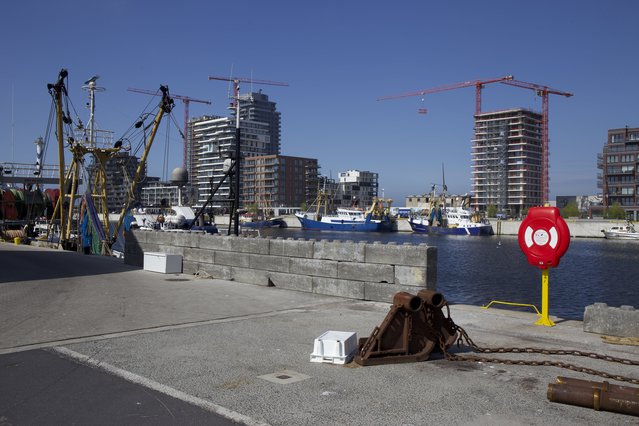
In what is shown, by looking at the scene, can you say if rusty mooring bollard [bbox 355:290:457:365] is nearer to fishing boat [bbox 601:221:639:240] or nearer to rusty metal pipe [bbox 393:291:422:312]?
rusty metal pipe [bbox 393:291:422:312]

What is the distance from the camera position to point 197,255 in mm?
18672

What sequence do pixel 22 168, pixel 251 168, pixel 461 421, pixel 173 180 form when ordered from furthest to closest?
pixel 251 168 < pixel 22 168 < pixel 173 180 < pixel 461 421

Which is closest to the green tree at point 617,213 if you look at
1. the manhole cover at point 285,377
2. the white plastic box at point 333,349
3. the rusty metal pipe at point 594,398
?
the white plastic box at point 333,349

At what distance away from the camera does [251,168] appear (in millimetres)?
199625

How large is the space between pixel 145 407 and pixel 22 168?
53855 mm

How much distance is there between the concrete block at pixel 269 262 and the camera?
1539 cm

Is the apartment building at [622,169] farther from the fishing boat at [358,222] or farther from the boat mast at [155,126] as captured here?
the boat mast at [155,126]

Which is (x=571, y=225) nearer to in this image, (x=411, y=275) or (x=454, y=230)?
(x=454, y=230)

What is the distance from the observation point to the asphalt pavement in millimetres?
5832

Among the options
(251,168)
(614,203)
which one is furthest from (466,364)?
(251,168)

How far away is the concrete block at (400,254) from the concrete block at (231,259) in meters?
4.83

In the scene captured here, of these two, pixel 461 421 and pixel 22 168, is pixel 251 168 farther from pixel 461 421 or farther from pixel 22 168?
pixel 461 421

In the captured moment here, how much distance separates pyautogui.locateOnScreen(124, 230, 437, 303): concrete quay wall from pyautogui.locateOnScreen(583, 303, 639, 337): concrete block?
335cm

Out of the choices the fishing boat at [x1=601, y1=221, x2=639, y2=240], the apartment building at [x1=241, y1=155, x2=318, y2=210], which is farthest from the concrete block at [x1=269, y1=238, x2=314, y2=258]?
the apartment building at [x1=241, y1=155, x2=318, y2=210]
